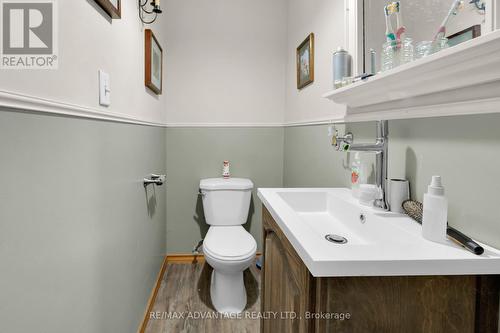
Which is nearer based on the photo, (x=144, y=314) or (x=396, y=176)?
(x=396, y=176)

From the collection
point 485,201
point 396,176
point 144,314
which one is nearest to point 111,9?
point 396,176

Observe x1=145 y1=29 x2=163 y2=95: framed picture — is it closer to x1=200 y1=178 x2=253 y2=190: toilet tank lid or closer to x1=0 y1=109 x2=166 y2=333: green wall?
x1=0 y1=109 x2=166 y2=333: green wall

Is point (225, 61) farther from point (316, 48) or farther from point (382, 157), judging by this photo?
point (382, 157)

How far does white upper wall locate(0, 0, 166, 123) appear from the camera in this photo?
687 millimetres

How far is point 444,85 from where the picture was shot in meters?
0.71

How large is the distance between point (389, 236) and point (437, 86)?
1.30 ft

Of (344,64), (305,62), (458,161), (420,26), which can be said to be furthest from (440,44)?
(305,62)

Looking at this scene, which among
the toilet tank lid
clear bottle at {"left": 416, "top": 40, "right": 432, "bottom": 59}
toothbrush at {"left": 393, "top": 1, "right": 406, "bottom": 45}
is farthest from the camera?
the toilet tank lid

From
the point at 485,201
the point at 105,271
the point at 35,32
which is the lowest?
the point at 105,271

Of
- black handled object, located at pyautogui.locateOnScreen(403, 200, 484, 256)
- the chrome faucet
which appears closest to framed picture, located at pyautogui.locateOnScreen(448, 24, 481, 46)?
the chrome faucet

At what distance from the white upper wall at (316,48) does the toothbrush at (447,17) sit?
2.09ft

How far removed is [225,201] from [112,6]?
4.73ft

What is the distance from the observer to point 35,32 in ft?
2.27

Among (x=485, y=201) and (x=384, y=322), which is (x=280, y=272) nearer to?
(x=384, y=322)
